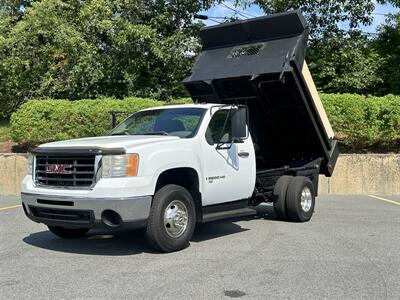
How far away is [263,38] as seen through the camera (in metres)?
9.65

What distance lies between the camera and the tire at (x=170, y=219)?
22.5 feet

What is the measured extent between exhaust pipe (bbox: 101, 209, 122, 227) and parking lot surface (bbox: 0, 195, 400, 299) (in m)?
0.47

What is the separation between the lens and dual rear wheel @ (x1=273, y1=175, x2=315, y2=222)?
9539 millimetres

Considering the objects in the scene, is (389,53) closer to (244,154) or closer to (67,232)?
(244,154)

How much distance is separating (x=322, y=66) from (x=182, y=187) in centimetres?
1163

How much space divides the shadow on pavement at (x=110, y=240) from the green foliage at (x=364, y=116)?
7.04m

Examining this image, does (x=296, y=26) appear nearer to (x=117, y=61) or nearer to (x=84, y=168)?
(x=84, y=168)

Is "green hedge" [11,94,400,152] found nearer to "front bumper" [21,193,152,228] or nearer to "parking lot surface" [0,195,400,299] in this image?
"parking lot surface" [0,195,400,299]

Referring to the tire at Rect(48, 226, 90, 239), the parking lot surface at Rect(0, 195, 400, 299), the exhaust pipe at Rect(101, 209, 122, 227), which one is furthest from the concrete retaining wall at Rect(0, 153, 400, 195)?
the exhaust pipe at Rect(101, 209, 122, 227)

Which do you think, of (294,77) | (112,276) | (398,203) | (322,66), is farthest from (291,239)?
(322,66)

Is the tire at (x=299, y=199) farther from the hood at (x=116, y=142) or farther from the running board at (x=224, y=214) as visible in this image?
the hood at (x=116, y=142)

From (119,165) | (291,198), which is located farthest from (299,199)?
(119,165)

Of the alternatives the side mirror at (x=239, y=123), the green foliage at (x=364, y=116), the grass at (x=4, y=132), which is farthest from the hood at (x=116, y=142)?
the grass at (x=4, y=132)

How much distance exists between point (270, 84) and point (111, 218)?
4050mm
